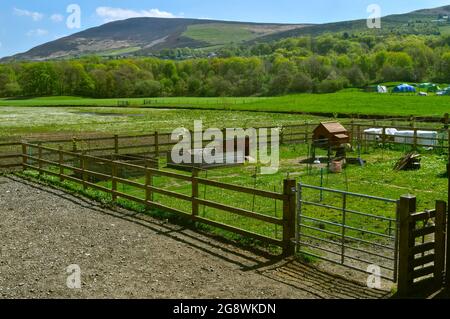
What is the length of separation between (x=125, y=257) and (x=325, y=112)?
47941mm

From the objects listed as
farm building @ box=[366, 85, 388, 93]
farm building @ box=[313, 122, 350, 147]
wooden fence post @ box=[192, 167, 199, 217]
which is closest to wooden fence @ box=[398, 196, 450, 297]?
wooden fence post @ box=[192, 167, 199, 217]

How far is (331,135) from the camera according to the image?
83.3ft

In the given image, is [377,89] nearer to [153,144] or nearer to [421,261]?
[153,144]

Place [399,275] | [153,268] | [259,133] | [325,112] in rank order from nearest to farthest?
1. [399,275]
2. [153,268]
3. [259,133]
4. [325,112]

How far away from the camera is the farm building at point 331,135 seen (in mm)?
25312

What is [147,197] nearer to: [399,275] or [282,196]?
[282,196]

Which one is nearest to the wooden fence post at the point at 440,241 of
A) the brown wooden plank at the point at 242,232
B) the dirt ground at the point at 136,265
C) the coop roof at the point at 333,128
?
the dirt ground at the point at 136,265

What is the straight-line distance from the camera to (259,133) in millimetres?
29438

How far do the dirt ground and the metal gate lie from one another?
0.54m

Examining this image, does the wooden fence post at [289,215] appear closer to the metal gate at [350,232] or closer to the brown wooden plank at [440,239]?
the metal gate at [350,232]

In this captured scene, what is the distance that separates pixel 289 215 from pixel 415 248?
2403 millimetres
